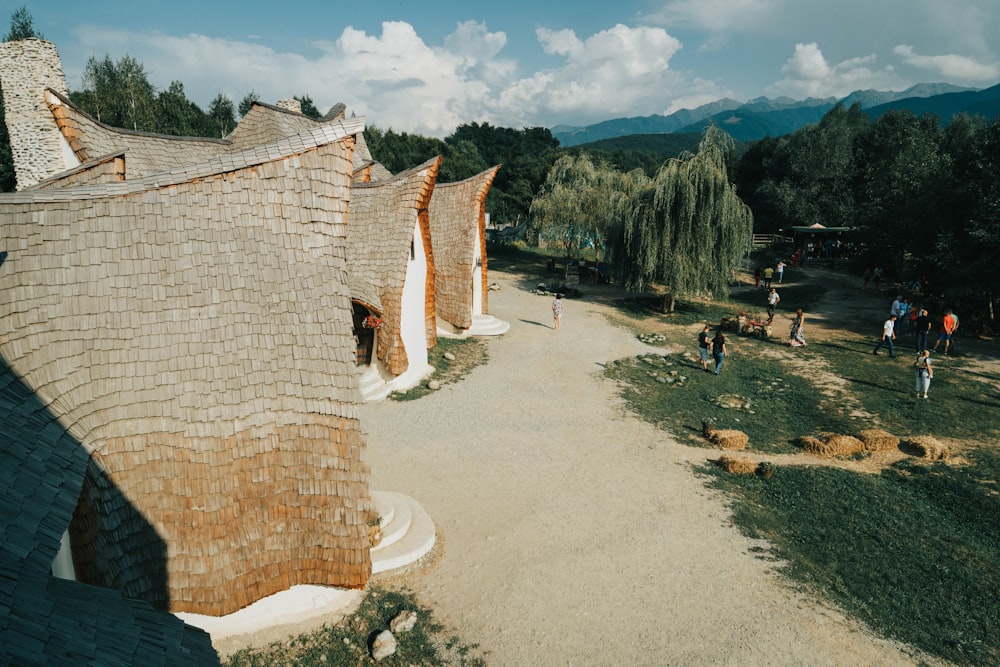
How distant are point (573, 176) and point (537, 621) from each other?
2887cm

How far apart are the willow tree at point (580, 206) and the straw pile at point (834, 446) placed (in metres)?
16.5

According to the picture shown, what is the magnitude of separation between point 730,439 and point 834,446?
222 cm

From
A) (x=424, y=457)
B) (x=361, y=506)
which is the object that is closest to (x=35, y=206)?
(x=361, y=506)

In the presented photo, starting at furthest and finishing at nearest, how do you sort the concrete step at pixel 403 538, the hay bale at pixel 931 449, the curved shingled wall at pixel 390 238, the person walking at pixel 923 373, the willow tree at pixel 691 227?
the willow tree at pixel 691 227 → the person walking at pixel 923 373 → the curved shingled wall at pixel 390 238 → the hay bale at pixel 931 449 → the concrete step at pixel 403 538

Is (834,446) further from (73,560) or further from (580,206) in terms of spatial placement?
(580,206)

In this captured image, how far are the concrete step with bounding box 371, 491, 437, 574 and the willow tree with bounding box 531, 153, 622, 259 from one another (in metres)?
20.4

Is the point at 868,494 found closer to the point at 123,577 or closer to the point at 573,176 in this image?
the point at 123,577

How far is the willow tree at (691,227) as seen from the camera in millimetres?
21984

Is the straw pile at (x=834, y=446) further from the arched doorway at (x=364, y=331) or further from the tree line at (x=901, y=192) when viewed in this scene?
the tree line at (x=901, y=192)

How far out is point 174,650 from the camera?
3.73 m

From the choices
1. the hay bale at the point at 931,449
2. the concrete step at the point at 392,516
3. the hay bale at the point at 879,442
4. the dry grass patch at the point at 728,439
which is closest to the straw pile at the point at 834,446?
the hay bale at the point at 879,442

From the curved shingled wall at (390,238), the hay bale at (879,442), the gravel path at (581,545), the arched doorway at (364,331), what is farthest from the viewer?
the curved shingled wall at (390,238)

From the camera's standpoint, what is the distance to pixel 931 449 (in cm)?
1166

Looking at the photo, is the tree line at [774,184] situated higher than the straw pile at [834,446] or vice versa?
the tree line at [774,184]
